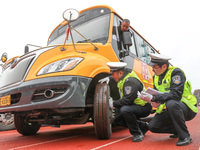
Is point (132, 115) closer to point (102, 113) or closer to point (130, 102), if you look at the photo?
point (130, 102)

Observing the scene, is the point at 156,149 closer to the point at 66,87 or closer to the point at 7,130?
the point at 66,87

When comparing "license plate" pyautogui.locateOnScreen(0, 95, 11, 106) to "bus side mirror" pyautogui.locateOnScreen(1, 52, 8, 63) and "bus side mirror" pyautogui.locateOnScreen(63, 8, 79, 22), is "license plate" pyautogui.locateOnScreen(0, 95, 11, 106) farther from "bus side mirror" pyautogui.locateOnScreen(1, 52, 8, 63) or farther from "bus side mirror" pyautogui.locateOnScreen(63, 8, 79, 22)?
"bus side mirror" pyautogui.locateOnScreen(1, 52, 8, 63)

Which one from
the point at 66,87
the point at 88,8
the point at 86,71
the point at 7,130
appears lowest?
the point at 7,130

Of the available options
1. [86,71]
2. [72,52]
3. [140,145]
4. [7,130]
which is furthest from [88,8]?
[7,130]

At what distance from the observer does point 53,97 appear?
9.99ft

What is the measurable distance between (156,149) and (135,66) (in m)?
2.74

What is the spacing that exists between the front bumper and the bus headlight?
0.16 m

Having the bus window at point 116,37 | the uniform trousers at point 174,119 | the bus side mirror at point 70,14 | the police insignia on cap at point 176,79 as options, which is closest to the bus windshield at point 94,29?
the bus window at point 116,37

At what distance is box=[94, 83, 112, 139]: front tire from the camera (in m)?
3.20

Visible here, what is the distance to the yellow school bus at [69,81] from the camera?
10.1ft

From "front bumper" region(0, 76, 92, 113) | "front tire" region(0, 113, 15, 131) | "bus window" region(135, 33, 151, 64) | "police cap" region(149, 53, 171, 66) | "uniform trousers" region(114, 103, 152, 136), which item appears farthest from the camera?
"front tire" region(0, 113, 15, 131)

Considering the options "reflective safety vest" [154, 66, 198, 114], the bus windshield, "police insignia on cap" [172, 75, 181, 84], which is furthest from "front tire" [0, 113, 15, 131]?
"police insignia on cap" [172, 75, 181, 84]

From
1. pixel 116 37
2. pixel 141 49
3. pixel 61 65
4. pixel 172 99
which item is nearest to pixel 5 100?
pixel 61 65

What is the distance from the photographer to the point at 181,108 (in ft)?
9.74
